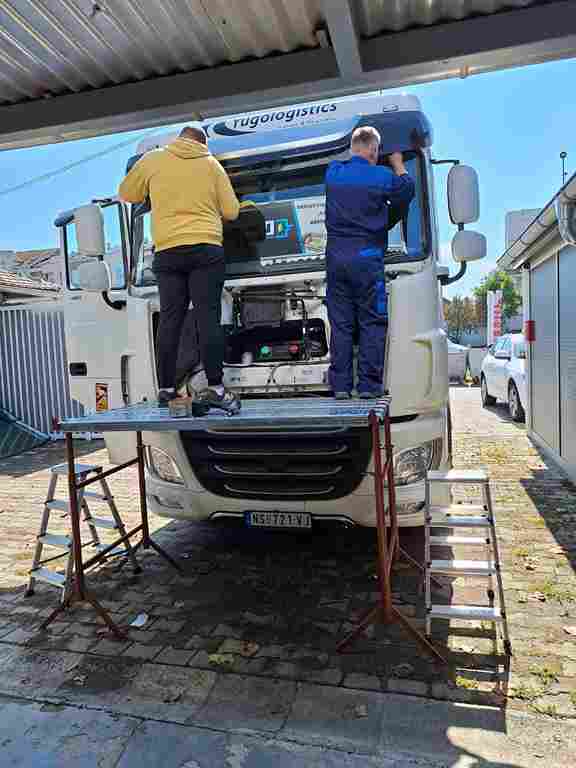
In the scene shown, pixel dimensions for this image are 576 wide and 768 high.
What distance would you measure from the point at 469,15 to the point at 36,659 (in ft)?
14.8

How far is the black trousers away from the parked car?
25.8ft

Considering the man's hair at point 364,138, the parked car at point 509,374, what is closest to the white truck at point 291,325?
the man's hair at point 364,138

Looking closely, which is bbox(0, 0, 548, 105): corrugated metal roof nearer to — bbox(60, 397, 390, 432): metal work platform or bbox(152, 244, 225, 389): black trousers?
bbox(152, 244, 225, 389): black trousers

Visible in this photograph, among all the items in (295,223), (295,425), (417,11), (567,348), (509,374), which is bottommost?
(509,374)

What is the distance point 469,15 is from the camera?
10.5 ft

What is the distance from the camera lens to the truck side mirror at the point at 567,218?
504 cm

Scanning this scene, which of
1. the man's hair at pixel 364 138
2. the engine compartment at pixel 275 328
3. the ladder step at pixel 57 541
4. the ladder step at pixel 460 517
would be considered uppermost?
the man's hair at pixel 364 138

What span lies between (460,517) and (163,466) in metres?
2.20

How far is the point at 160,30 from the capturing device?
3299 millimetres

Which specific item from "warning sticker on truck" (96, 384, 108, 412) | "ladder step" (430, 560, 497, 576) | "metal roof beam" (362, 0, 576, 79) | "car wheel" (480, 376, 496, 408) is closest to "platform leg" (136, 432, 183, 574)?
"warning sticker on truck" (96, 384, 108, 412)

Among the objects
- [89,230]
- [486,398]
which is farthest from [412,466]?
[486,398]

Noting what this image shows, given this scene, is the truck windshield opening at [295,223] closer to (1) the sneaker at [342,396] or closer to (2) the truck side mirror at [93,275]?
(2) the truck side mirror at [93,275]

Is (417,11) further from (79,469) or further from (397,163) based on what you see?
(79,469)

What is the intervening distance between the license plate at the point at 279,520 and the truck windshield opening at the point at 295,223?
174 centimetres
